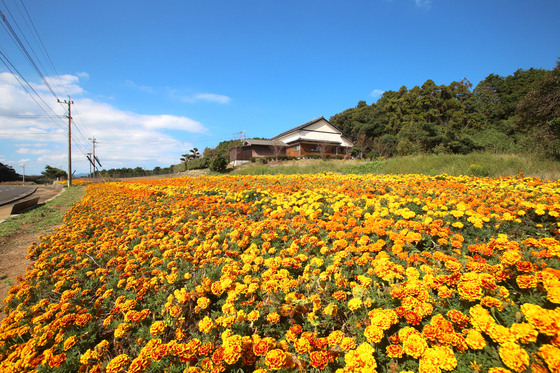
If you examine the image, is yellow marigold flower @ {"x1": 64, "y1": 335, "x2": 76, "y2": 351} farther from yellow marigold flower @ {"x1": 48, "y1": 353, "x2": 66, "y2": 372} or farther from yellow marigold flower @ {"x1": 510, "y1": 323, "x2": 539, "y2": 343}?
yellow marigold flower @ {"x1": 510, "y1": 323, "x2": 539, "y2": 343}

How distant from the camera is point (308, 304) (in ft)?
6.02

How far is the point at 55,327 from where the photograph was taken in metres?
1.71

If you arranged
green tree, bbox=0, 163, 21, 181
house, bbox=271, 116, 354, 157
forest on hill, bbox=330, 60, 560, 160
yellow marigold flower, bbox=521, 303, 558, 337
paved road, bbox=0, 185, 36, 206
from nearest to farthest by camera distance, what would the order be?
yellow marigold flower, bbox=521, 303, 558, 337 < paved road, bbox=0, 185, 36, 206 < forest on hill, bbox=330, 60, 560, 160 < house, bbox=271, 116, 354, 157 < green tree, bbox=0, 163, 21, 181

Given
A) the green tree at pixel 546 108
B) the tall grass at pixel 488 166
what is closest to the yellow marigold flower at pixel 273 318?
the tall grass at pixel 488 166

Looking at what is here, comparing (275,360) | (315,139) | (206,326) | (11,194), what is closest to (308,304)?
(275,360)

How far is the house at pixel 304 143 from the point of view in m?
34.1

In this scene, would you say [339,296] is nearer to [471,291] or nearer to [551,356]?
[471,291]

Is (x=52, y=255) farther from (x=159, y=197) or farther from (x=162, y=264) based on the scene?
(x=159, y=197)

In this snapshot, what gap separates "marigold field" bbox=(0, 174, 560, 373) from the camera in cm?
127

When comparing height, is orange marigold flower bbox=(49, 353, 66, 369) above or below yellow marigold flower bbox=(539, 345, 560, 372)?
below

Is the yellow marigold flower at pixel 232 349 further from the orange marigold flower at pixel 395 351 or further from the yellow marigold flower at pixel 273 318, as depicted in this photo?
the orange marigold flower at pixel 395 351

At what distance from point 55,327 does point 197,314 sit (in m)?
0.97

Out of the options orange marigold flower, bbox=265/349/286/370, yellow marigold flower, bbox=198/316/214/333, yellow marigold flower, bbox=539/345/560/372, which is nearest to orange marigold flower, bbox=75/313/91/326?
yellow marigold flower, bbox=198/316/214/333

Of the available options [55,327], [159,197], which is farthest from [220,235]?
[159,197]
